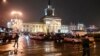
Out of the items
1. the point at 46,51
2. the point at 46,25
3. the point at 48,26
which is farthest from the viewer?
the point at 46,25

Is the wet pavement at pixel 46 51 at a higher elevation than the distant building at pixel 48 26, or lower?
lower

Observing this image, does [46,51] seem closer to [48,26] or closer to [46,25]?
[48,26]

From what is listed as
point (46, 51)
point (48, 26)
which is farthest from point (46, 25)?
point (46, 51)

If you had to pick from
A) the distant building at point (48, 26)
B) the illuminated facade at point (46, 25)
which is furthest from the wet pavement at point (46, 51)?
the distant building at point (48, 26)

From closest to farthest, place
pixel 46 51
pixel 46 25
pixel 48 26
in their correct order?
pixel 46 51 < pixel 48 26 < pixel 46 25

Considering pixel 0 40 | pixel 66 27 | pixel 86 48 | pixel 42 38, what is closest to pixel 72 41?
pixel 0 40

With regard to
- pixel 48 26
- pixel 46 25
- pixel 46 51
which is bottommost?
pixel 46 51

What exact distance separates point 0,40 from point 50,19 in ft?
491

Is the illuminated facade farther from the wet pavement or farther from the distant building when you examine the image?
the wet pavement

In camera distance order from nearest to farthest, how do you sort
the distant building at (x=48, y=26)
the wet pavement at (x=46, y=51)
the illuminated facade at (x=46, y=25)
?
1. the wet pavement at (x=46, y=51)
2. the distant building at (x=48, y=26)
3. the illuminated facade at (x=46, y=25)

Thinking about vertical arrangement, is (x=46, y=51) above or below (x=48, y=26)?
below

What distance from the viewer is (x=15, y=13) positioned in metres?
78.5

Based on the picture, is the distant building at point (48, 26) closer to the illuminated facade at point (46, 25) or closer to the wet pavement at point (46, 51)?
the illuminated facade at point (46, 25)

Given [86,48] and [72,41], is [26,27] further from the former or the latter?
[86,48]
